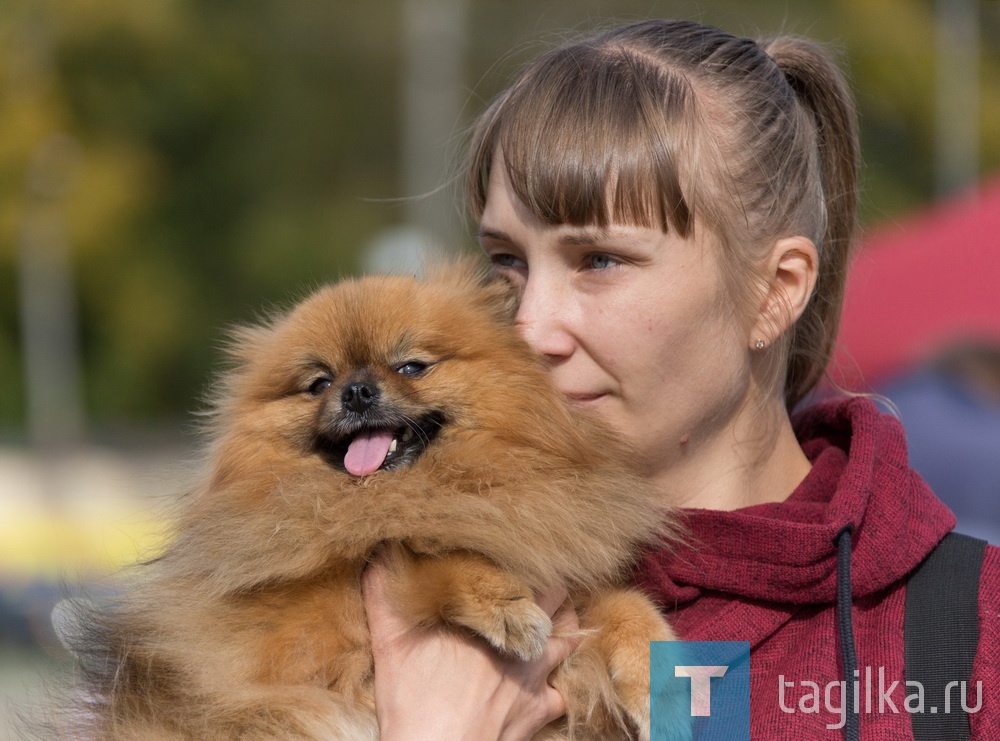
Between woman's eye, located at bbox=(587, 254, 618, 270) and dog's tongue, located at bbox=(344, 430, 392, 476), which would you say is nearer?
woman's eye, located at bbox=(587, 254, 618, 270)

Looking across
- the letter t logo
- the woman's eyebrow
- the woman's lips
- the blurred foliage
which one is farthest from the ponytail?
the blurred foliage

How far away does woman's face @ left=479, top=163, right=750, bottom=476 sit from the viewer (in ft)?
6.41

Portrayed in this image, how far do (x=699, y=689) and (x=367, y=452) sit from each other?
75 centimetres

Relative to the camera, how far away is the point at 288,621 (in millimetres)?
1944

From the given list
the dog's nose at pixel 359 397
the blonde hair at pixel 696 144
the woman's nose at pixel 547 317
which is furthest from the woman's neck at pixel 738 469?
the dog's nose at pixel 359 397

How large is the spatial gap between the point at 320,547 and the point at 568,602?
0.47 meters

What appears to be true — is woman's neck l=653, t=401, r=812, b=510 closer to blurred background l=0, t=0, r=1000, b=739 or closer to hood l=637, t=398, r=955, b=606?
hood l=637, t=398, r=955, b=606

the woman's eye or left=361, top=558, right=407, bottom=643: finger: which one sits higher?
the woman's eye

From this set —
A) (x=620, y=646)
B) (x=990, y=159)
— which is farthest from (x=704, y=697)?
(x=990, y=159)

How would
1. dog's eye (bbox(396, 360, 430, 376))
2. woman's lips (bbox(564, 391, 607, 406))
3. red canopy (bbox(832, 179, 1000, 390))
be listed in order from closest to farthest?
1. woman's lips (bbox(564, 391, 607, 406))
2. dog's eye (bbox(396, 360, 430, 376))
3. red canopy (bbox(832, 179, 1000, 390))

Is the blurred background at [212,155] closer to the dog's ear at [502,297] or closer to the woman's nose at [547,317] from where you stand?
the dog's ear at [502,297]

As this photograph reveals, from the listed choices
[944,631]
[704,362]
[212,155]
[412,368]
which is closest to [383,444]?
[412,368]

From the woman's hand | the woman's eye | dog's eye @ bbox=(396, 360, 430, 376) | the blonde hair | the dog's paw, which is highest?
the blonde hair

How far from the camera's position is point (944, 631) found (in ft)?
5.87
